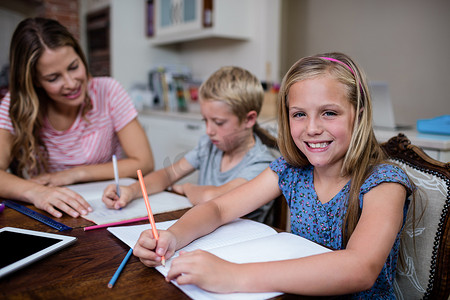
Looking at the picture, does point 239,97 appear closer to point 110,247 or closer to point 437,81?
point 110,247

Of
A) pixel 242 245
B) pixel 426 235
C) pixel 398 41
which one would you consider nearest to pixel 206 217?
pixel 242 245

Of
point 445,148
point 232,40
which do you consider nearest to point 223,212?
point 445,148

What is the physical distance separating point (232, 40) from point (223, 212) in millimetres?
2658

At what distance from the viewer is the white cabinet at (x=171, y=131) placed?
9.45 feet

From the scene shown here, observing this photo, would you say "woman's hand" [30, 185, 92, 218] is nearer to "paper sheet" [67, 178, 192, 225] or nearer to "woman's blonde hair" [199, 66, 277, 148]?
"paper sheet" [67, 178, 192, 225]

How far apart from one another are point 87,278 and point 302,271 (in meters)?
0.36

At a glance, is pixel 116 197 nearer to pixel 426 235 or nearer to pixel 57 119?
pixel 57 119

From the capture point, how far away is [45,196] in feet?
3.56

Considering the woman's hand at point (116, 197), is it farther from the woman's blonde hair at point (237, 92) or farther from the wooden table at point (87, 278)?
the woman's blonde hair at point (237, 92)

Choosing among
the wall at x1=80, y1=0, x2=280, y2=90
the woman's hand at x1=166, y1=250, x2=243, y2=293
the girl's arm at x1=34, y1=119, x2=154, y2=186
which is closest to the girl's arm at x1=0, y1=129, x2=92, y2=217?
the girl's arm at x1=34, y1=119, x2=154, y2=186

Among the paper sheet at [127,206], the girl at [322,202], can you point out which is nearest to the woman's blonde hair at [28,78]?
the paper sheet at [127,206]

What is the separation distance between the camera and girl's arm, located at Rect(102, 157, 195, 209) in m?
1.09

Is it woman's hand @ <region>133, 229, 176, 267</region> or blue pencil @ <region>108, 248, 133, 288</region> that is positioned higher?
woman's hand @ <region>133, 229, 176, 267</region>

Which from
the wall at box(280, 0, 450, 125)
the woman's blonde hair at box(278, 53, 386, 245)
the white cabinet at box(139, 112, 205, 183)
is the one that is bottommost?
the white cabinet at box(139, 112, 205, 183)
